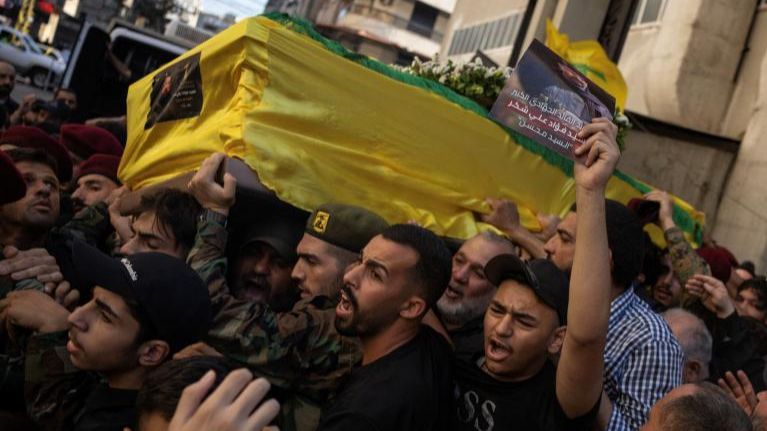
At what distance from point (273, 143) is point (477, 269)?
107 centimetres

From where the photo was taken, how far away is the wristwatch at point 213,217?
107 inches

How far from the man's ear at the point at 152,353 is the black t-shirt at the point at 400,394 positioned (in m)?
0.53

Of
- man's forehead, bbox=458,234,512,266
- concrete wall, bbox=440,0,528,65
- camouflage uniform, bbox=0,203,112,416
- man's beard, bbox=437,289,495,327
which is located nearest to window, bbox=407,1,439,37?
concrete wall, bbox=440,0,528,65

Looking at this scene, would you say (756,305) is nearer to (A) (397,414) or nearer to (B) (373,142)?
(B) (373,142)

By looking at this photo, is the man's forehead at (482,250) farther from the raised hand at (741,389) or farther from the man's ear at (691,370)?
the raised hand at (741,389)

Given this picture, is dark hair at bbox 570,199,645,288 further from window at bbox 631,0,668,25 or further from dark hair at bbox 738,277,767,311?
window at bbox 631,0,668,25

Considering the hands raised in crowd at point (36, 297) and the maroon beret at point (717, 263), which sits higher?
the maroon beret at point (717, 263)

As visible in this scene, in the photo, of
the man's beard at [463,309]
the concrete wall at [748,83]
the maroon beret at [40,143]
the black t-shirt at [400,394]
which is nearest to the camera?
the black t-shirt at [400,394]

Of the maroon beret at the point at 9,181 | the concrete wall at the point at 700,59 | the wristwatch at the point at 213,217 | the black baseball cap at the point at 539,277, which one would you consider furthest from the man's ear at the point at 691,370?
the concrete wall at the point at 700,59

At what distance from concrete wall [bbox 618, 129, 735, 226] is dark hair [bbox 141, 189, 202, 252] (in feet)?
26.7

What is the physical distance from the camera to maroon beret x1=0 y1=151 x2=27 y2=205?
9.45 ft

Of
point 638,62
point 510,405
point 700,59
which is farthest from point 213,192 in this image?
point 638,62

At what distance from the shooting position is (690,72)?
35.8 feet

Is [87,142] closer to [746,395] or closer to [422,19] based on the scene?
[746,395]
